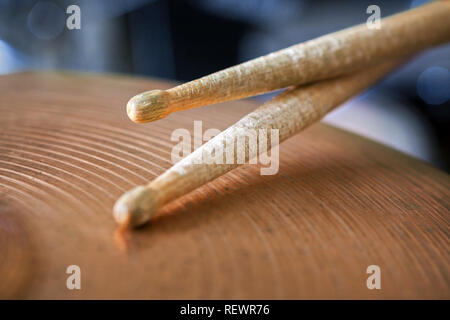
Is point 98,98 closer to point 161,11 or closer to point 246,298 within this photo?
point 246,298

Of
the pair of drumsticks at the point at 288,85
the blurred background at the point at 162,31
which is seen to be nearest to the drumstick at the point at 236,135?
Answer: the pair of drumsticks at the point at 288,85

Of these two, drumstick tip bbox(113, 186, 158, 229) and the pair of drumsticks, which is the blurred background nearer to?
the pair of drumsticks

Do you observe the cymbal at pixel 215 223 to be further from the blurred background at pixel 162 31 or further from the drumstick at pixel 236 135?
the blurred background at pixel 162 31

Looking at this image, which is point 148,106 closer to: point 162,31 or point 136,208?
point 136,208

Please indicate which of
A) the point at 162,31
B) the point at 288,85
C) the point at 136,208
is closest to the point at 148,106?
the point at 136,208

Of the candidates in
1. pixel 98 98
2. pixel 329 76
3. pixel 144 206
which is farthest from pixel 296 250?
pixel 98 98
